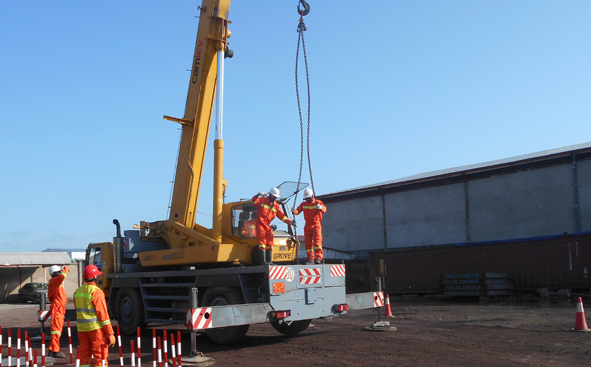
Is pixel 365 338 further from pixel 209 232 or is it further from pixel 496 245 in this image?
pixel 496 245

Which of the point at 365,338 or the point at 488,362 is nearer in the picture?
the point at 488,362

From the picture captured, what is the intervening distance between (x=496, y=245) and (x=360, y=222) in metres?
12.5

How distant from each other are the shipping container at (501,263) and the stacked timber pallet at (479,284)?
0.53 meters

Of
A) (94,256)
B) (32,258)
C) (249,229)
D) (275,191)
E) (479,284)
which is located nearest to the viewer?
(275,191)

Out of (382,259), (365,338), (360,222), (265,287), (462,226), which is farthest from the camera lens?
(360,222)

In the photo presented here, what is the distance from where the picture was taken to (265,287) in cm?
991

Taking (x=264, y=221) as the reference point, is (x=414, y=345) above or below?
below

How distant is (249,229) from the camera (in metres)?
11.4

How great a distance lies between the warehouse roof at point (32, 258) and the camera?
118ft

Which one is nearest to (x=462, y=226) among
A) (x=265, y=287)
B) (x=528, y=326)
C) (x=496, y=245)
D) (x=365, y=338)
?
(x=496, y=245)

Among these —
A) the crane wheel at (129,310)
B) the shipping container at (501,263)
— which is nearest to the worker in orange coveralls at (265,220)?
the crane wheel at (129,310)

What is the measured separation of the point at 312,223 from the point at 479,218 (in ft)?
67.7

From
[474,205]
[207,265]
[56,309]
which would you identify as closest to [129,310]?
[207,265]

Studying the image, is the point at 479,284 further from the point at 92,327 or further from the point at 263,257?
the point at 92,327
